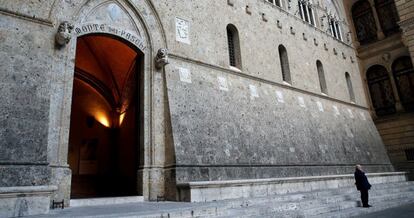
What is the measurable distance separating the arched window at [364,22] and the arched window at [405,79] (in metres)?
2.63

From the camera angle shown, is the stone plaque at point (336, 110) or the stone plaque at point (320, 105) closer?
the stone plaque at point (320, 105)

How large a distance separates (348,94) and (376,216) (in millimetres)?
13398

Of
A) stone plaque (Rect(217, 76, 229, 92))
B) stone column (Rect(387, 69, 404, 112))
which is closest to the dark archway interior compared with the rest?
stone plaque (Rect(217, 76, 229, 92))

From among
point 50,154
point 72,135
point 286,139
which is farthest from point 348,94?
point 50,154

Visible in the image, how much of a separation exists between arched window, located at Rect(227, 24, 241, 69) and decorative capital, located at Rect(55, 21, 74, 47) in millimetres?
6430

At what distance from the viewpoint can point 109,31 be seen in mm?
8305

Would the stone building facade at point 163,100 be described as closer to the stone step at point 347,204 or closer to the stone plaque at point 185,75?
the stone plaque at point 185,75

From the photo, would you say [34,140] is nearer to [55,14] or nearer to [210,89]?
[55,14]

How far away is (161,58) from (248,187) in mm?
4514

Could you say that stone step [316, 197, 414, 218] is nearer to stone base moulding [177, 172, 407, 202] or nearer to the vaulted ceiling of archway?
stone base moulding [177, 172, 407, 202]

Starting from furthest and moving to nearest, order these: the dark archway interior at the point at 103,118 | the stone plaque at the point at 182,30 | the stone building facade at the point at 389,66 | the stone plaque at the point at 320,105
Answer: the stone building facade at the point at 389,66, the stone plaque at the point at 320,105, the dark archway interior at the point at 103,118, the stone plaque at the point at 182,30

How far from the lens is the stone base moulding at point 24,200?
5156mm

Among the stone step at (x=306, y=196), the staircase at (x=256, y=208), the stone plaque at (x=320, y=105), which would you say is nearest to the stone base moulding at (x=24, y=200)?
the staircase at (x=256, y=208)

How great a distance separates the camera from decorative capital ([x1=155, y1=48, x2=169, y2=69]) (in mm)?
8797
